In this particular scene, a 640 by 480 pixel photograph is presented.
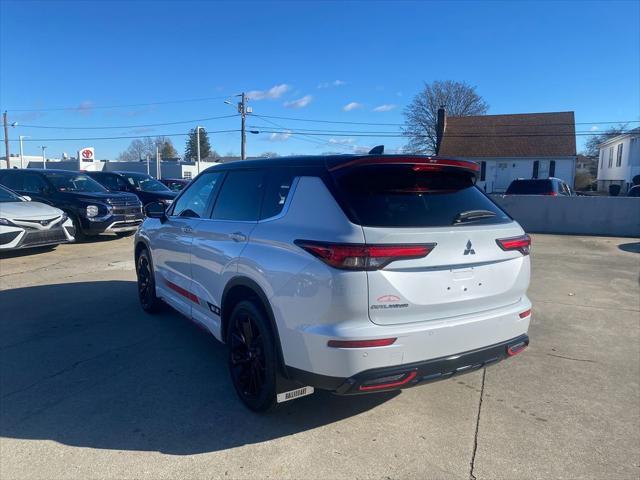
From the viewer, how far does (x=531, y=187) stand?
1752 cm

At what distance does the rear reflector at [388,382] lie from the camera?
273 centimetres

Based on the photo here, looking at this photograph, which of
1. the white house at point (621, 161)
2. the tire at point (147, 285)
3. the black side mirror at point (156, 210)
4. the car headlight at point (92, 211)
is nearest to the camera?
the black side mirror at point (156, 210)

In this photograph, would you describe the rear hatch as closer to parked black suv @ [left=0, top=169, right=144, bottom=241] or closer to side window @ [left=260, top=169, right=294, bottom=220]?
side window @ [left=260, top=169, right=294, bottom=220]

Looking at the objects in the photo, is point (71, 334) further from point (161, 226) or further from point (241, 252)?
point (241, 252)

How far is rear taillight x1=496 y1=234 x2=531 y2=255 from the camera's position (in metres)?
3.18

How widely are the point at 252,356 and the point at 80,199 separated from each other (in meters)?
9.99

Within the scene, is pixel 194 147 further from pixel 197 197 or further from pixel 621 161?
pixel 197 197

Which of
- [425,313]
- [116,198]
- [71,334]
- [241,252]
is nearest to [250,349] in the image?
[241,252]

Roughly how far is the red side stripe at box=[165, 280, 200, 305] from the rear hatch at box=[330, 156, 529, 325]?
6.81 ft

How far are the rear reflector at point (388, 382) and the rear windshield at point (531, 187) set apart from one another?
16441 millimetres

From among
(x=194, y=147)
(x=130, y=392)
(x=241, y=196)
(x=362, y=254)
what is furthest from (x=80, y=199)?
(x=194, y=147)

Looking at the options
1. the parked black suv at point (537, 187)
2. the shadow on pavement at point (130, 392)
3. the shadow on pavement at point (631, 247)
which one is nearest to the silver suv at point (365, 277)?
the shadow on pavement at point (130, 392)

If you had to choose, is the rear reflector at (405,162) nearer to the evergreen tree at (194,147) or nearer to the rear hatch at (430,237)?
the rear hatch at (430,237)

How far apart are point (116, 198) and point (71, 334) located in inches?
304
